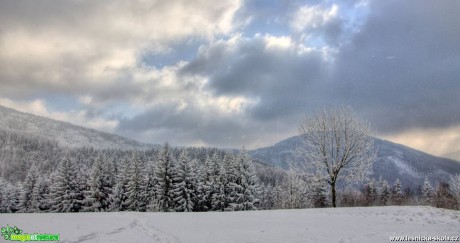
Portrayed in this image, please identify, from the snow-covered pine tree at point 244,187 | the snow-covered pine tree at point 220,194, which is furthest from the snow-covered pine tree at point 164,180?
the snow-covered pine tree at point 244,187

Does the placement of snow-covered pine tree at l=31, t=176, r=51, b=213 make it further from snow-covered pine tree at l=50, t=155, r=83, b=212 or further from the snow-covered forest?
snow-covered pine tree at l=50, t=155, r=83, b=212

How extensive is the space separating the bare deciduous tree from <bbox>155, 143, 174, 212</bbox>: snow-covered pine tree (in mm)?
27401

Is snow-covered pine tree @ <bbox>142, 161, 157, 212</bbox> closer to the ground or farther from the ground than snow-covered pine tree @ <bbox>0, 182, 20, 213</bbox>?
farther from the ground

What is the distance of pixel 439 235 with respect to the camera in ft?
43.7

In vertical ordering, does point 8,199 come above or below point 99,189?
below

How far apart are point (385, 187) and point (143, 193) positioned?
65184 mm

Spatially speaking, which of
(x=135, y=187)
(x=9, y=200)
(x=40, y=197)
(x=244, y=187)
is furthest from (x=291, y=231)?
(x=9, y=200)

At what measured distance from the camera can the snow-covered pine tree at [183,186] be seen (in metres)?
53.5

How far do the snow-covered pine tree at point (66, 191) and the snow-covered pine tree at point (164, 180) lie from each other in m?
16.8

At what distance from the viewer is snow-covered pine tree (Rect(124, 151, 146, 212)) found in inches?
2247

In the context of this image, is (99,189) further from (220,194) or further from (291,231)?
(291,231)

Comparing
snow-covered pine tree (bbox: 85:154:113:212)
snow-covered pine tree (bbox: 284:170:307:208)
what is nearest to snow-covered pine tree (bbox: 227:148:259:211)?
snow-covered pine tree (bbox: 284:170:307:208)

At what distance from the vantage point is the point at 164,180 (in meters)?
54.5

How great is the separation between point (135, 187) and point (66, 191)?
1314 centimetres
